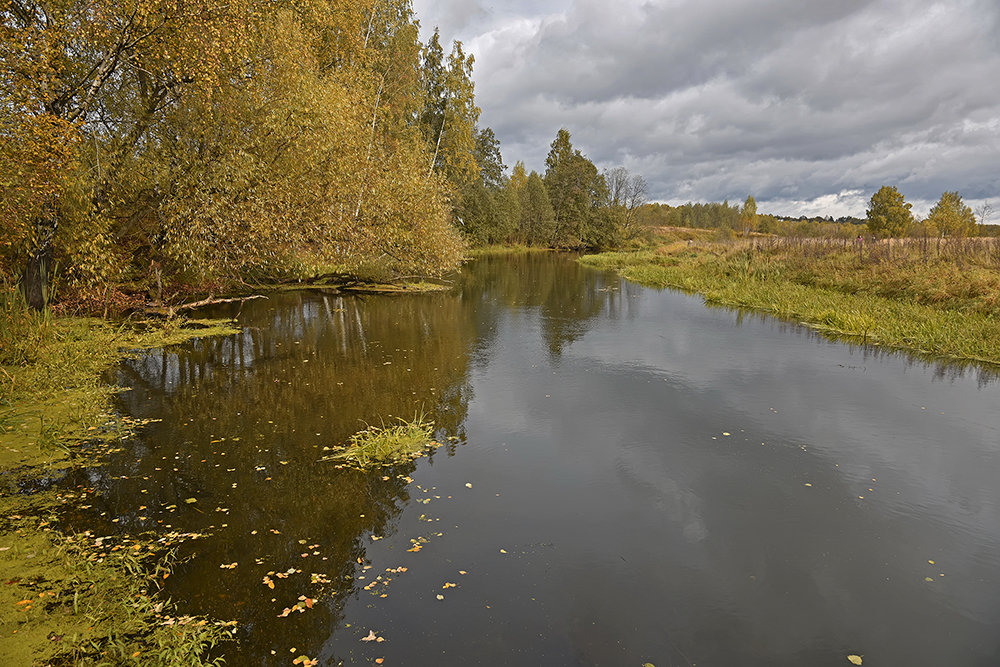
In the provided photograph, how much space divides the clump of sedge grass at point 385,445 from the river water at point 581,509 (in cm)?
34

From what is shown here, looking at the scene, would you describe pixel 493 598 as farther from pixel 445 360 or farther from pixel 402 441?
pixel 445 360

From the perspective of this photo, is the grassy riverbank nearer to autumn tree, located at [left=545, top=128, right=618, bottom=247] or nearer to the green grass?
the green grass

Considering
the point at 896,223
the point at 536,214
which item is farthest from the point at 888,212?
the point at 536,214

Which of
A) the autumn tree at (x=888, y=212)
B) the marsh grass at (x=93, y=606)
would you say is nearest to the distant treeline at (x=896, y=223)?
the autumn tree at (x=888, y=212)

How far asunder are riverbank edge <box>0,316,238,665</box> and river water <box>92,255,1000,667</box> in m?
0.35

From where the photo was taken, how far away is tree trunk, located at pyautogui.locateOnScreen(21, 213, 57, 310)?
1246 cm

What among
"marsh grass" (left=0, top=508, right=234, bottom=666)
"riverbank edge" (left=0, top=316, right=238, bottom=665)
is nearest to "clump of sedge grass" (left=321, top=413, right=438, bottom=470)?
"riverbank edge" (left=0, top=316, right=238, bottom=665)

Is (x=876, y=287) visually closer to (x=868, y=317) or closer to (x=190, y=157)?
(x=868, y=317)

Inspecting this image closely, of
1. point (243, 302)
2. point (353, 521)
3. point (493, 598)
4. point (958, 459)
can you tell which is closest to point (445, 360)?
point (353, 521)

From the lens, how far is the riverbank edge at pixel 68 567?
159 inches

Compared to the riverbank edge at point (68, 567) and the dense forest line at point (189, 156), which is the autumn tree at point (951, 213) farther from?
the riverbank edge at point (68, 567)

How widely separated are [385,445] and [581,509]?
10.4ft

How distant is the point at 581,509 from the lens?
6613mm

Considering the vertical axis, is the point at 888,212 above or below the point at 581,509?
above
